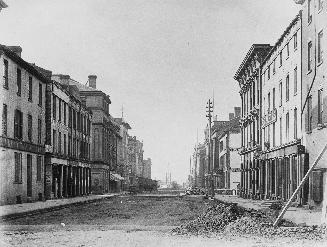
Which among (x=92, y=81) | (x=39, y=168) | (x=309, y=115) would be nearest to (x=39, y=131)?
(x=39, y=168)

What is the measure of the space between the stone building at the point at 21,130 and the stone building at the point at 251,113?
17.4 metres

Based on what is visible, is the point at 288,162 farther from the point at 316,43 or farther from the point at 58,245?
the point at 58,245

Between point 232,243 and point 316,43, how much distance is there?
17.1 m

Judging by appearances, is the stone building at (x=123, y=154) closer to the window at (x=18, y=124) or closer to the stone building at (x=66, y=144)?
the stone building at (x=66, y=144)

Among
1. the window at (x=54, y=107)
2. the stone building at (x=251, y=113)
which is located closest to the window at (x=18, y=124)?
the window at (x=54, y=107)

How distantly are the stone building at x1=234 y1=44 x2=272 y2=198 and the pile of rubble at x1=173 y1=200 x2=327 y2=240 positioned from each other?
26.8m

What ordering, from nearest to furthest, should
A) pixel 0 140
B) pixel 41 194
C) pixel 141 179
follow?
1. pixel 0 140
2. pixel 41 194
3. pixel 141 179

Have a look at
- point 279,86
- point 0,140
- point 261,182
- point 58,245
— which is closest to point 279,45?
point 279,86

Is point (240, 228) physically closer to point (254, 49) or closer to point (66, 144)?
point (254, 49)

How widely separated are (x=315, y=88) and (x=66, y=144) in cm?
2866

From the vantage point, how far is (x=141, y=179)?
Answer: 3127 inches

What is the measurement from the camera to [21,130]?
3456 cm

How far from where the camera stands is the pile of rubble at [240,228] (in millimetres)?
13453

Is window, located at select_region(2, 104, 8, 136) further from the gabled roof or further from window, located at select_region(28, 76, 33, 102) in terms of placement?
the gabled roof
